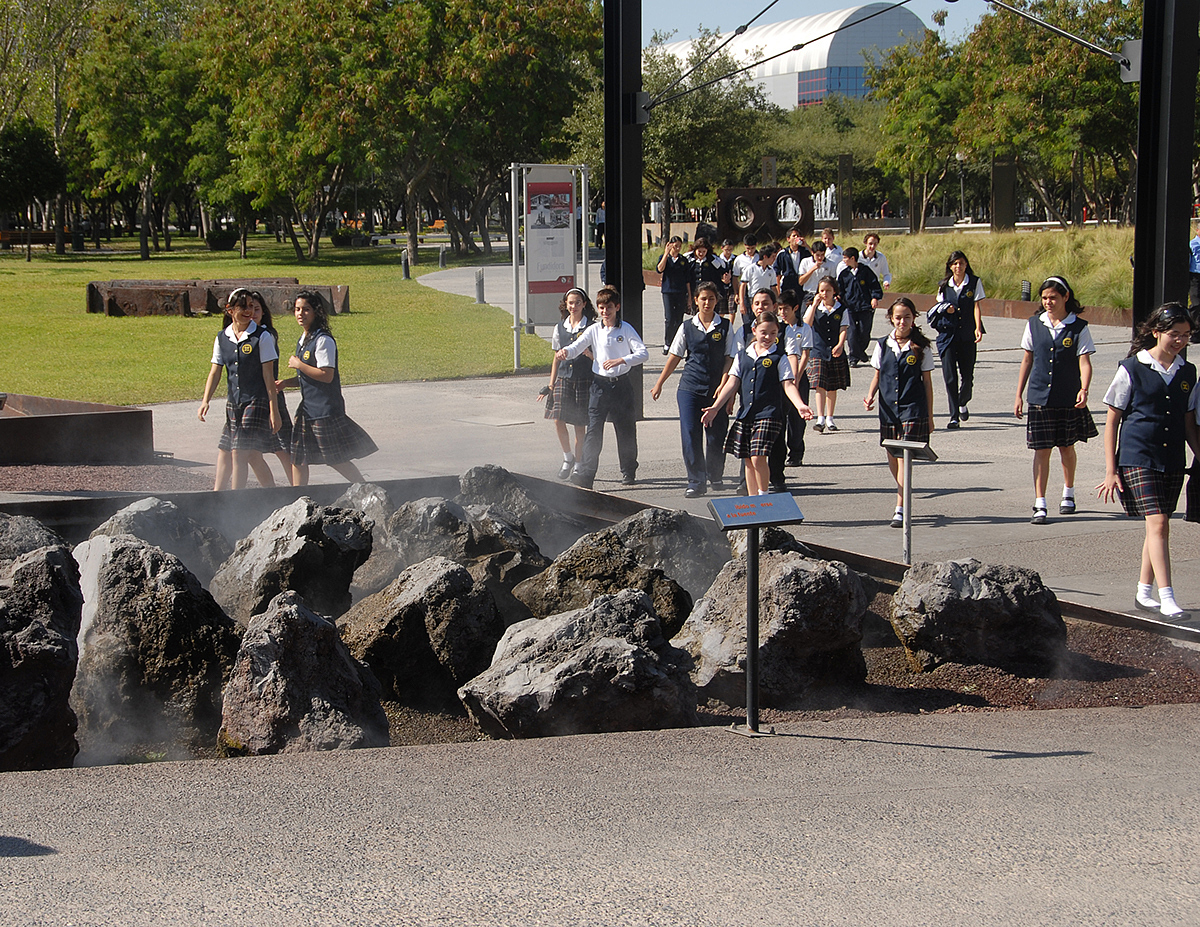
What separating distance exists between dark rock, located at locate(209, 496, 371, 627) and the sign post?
3064 mm

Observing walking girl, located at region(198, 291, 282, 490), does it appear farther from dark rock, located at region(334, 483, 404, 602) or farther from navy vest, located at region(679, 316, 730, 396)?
navy vest, located at region(679, 316, 730, 396)

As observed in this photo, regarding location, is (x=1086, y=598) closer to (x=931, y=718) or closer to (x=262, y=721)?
(x=931, y=718)

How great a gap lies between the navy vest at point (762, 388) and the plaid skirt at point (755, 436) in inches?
1.9

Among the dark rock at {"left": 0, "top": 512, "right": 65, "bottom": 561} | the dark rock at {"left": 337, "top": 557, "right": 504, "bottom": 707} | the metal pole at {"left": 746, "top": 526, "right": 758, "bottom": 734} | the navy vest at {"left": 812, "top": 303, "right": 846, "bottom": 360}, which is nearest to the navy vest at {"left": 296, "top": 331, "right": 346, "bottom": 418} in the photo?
the dark rock at {"left": 0, "top": 512, "right": 65, "bottom": 561}

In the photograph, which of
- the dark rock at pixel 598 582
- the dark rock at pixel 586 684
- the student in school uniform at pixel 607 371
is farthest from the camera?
the student in school uniform at pixel 607 371

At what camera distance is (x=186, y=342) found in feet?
72.9

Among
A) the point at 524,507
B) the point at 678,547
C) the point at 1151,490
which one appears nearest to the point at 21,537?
the point at 524,507

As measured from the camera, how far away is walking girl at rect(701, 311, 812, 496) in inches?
357

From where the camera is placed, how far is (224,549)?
26.1 feet

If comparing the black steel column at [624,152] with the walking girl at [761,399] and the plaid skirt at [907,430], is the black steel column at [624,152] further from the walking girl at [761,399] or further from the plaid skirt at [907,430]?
the plaid skirt at [907,430]

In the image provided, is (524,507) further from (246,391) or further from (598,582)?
(246,391)

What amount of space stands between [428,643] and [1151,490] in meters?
3.92

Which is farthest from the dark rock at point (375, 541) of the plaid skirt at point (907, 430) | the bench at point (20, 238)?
the bench at point (20, 238)

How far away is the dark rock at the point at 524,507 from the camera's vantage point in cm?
880
